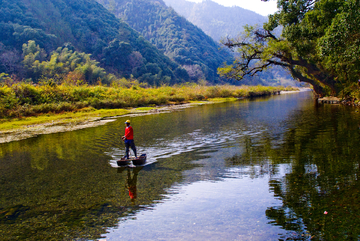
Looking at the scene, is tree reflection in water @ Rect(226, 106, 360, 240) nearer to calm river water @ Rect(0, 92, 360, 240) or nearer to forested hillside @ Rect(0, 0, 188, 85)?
calm river water @ Rect(0, 92, 360, 240)

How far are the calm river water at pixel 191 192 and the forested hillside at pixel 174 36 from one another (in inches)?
4233

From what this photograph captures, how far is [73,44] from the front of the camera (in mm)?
91750

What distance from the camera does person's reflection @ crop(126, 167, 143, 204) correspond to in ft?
25.6

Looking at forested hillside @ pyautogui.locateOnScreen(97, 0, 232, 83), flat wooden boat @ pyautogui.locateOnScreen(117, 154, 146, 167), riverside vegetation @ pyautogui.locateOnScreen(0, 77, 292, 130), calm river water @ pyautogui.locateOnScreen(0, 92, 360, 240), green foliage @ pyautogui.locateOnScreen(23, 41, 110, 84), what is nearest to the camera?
calm river water @ pyautogui.locateOnScreen(0, 92, 360, 240)

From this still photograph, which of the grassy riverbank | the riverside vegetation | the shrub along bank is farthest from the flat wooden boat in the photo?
the shrub along bank

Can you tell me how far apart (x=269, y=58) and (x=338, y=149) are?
22.6 metres

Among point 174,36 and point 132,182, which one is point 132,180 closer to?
point 132,182

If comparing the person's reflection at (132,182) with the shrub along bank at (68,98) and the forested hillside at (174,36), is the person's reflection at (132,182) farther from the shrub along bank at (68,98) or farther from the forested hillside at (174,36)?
the forested hillside at (174,36)

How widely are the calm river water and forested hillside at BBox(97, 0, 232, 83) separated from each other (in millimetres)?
107523

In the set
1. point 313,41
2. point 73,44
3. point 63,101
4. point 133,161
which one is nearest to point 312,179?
point 133,161

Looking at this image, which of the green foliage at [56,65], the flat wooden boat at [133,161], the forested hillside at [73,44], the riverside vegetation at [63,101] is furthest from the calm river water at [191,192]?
the forested hillside at [73,44]

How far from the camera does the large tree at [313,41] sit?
18.0 metres

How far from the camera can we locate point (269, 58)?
104ft

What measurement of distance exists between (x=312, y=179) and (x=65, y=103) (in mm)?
30848
